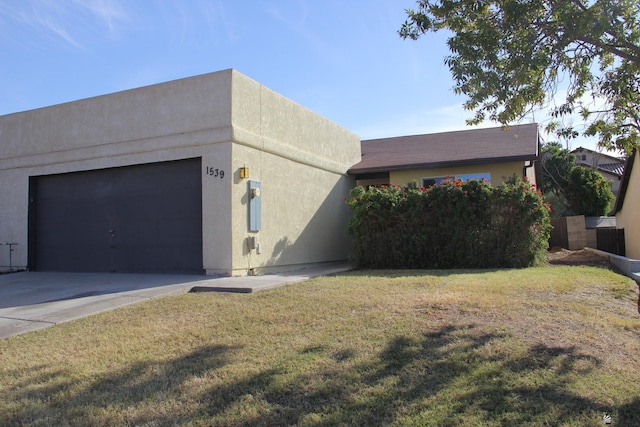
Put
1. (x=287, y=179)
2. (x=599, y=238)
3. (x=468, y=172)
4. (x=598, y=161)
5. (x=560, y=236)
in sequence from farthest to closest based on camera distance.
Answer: (x=560, y=236)
(x=599, y=238)
(x=468, y=172)
(x=287, y=179)
(x=598, y=161)

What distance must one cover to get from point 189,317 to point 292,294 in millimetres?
1896

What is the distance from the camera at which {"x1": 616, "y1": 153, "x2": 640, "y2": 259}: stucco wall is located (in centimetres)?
1410

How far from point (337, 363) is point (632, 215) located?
46.1ft

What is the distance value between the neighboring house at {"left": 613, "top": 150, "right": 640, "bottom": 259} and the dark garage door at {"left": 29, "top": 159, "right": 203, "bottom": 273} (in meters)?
11.8

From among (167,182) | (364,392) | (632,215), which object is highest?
(167,182)

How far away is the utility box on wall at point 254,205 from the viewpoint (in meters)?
11.3

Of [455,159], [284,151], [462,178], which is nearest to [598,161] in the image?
[455,159]

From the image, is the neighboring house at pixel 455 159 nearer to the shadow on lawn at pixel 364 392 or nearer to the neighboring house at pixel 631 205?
the neighboring house at pixel 631 205

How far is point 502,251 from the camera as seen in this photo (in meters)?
12.1

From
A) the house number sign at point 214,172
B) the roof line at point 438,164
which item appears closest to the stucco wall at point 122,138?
the house number sign at point 214,172

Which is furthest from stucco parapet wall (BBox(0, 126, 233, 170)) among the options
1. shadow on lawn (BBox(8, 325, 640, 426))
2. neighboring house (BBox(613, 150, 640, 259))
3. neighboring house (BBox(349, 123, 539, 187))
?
neighboring house (BBox(613, 150, 640, 259))

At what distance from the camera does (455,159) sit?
15125 millimetres

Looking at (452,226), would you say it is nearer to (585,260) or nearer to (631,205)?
(585,260)

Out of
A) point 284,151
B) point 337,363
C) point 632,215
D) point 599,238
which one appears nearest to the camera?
point 337,363
